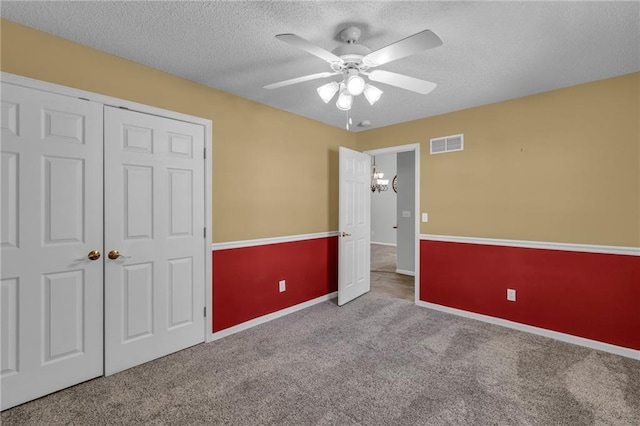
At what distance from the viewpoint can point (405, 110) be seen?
3504mm

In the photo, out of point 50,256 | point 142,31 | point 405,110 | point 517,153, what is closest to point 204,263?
point 50,256

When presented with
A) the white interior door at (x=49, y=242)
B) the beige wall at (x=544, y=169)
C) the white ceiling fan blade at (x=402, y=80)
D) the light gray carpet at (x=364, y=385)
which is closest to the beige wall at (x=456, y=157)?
the beige wall at (x=544, y=169)

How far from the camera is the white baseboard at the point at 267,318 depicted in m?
2.89

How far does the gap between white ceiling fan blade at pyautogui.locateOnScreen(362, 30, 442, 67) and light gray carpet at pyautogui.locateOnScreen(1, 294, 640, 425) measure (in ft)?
6.99

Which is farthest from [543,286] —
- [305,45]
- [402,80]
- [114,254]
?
[114,254]

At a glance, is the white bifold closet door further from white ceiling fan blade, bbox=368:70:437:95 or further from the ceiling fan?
white ceiling fan blade, bbox=368:70:437:95

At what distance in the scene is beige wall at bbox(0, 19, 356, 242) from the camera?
6.58 ft

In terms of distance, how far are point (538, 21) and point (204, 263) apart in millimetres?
3110

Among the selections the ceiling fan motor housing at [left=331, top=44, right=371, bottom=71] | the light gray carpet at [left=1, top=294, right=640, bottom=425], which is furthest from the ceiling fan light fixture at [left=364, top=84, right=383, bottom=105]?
the light gray carpet at [left=1, top=294, right=640, bottom=425]

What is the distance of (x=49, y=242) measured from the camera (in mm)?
2012

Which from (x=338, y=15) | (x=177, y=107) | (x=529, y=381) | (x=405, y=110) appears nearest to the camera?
(x=338, y=15)

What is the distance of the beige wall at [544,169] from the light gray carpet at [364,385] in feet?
3.81

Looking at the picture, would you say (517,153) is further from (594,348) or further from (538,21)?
(594,348)

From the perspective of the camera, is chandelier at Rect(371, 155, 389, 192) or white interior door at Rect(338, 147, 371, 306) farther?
chandelier at Rect(371, 155, 389, 192)
